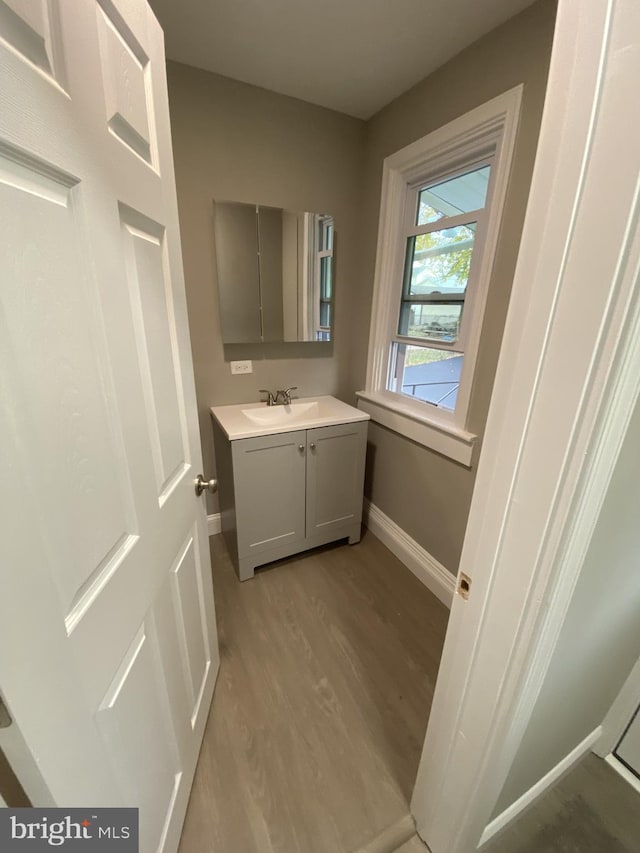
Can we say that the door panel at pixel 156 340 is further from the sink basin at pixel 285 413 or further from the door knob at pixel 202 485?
the sink basin at pixel 285 413

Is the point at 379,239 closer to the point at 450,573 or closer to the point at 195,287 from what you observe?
the point at 195,287

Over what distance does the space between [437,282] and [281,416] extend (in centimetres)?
113

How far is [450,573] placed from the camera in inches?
69.2

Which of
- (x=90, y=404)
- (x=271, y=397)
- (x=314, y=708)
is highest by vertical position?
(x=90, y=404)

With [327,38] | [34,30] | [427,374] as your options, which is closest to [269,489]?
[427,374]

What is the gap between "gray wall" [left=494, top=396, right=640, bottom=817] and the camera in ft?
2.00

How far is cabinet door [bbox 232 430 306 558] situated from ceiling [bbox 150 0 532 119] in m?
1.62

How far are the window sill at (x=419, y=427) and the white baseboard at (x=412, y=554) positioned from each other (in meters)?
0.60

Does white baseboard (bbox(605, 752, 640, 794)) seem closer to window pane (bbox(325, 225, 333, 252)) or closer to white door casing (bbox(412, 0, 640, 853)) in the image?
white door casing (bbox(412, 0, 640, 853))

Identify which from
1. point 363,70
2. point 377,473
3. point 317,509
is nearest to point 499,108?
point 363,70

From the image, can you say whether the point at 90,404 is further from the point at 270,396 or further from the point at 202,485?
the point at 270,396

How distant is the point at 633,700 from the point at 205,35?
2.82m

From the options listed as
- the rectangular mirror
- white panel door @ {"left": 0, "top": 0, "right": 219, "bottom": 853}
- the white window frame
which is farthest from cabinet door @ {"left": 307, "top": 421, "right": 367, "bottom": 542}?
white panel door @ {"left": 0, "top": 0, "right": 219, "bottom": 853}

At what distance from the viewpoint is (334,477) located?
6.48 ft
